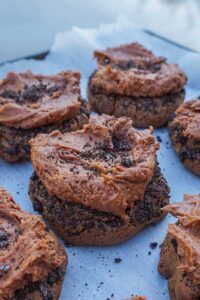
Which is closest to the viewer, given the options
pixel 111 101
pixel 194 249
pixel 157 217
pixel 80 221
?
pixel 194 249

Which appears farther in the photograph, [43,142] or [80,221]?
[43,142]

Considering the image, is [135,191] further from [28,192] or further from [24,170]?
[24,170]

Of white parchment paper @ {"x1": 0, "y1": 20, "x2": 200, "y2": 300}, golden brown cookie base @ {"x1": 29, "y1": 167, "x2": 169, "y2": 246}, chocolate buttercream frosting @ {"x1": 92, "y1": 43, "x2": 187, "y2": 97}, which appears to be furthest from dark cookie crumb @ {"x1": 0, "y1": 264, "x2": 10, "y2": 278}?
Answer: chocolate buttercream frosting @ {"x1": 92, "y1": 43, "x2": 187, "y2": 97}

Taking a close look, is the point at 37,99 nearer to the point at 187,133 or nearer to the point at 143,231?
the point at 187,133

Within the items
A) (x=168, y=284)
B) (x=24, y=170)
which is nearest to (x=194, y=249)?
(x=168, y=284)

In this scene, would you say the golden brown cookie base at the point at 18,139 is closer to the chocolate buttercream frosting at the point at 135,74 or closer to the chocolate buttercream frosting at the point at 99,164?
the chocolate buttercream frosting at the point at 99,164

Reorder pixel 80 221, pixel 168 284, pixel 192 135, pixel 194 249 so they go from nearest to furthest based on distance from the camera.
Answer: pixel 194 249, pixel 168 284, pixel 80 221, pixel 192 135

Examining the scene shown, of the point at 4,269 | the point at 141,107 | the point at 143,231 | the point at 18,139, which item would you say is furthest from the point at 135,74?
the point at 4,269
